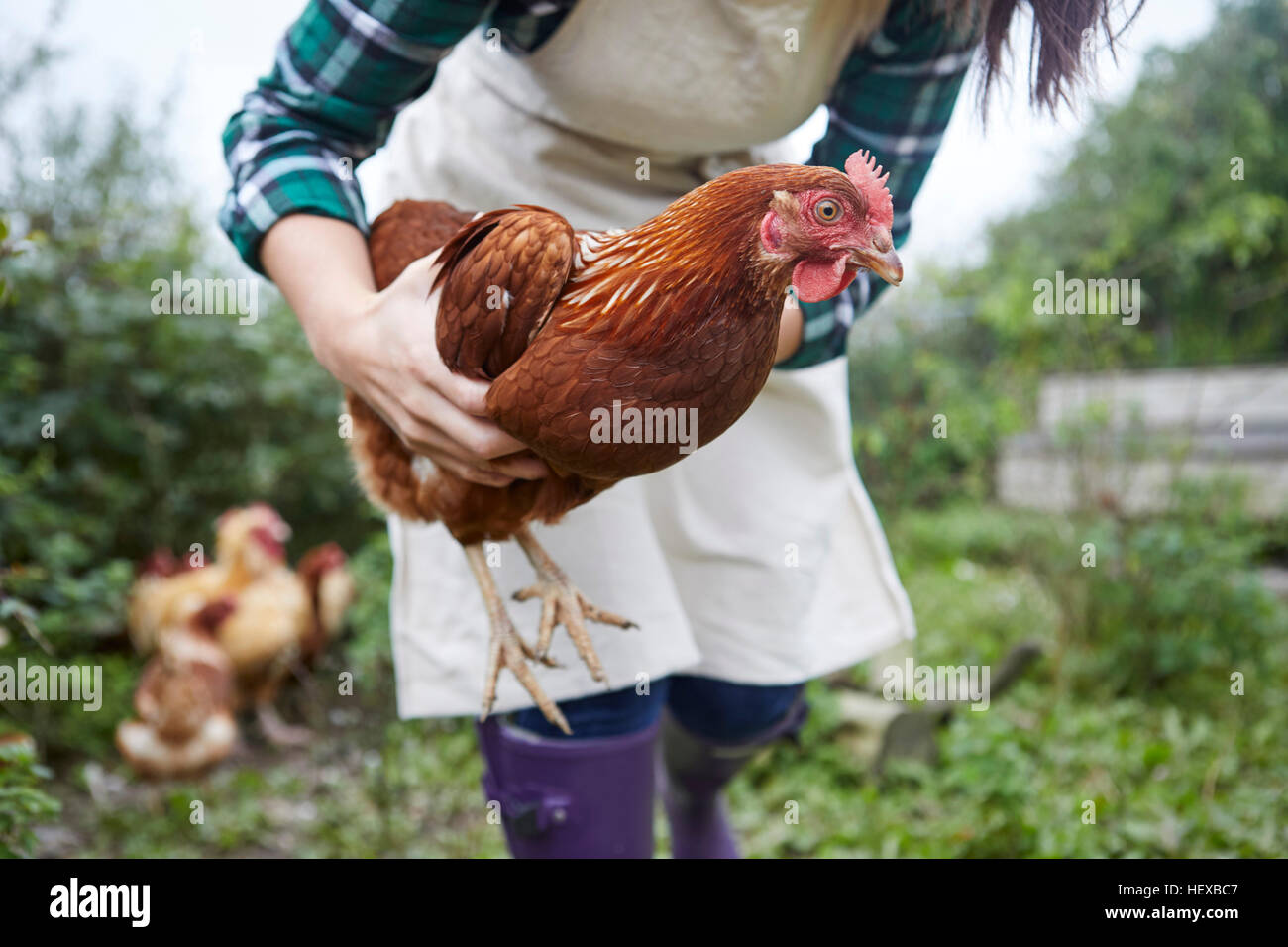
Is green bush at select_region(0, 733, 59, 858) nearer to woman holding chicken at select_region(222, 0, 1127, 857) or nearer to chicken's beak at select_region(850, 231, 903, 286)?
woman holding chicken at select_region(222, 0, 1127, 857)

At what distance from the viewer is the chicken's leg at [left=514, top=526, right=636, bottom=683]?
37.2 inches

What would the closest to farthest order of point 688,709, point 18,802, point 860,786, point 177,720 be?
point 18,802 → point 688,709 → point 177,720 → point 860,786

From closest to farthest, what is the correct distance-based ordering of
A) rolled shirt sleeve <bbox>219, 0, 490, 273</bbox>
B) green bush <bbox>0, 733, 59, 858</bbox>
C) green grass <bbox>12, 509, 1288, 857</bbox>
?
rolled shirt sleeve <bbox>219, 0, 490, 273</bbox> < green bush <bbox>0, 733, 59, 858</bbox> < green grass <bbox>12, 509, 1288, 857</bbox>

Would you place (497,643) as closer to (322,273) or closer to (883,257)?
(322,273)

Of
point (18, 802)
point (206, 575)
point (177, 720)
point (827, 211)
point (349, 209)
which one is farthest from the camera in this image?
point (206, 575)

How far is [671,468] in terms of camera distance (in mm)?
1304

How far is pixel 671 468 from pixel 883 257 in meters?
0.70

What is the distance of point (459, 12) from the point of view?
2.85 feet

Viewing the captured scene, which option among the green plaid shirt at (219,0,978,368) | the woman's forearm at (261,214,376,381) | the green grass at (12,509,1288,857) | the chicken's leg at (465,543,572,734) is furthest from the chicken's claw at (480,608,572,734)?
the green grass at (12,509,1288,857)

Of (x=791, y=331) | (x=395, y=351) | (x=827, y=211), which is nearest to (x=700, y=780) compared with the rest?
(x=791, y=331)

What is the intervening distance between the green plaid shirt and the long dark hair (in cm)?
6

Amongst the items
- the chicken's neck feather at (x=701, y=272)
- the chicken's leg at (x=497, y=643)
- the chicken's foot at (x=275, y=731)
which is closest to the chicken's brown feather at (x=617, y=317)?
the chicken's neck feather at (x=701, y=272)

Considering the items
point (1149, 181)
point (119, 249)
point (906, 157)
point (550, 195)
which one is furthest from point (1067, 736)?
point (1149, 181)

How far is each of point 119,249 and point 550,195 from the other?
117 inches
